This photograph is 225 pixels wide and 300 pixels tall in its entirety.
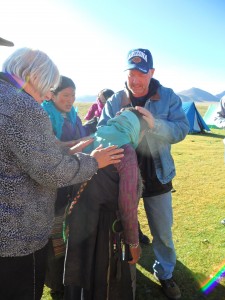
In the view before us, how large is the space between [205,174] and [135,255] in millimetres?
7260

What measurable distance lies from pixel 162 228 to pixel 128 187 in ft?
4.46

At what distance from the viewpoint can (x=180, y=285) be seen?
3777 millimetres

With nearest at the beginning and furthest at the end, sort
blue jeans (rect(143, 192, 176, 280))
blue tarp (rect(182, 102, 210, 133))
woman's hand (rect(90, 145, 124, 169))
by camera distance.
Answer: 1. woman's hand (rect(90, 145, 124, 169))
2. blue jeans (rect(143, 192, 176, 280))
3. blue tarp (rect(182, 102, 210, 133))

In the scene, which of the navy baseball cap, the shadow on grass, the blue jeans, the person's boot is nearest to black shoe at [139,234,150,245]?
the person's boot

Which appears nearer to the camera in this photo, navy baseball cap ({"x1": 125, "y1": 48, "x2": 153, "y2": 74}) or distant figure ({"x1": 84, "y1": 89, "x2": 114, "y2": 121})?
navy baseball cap ({"x1": 125, "y1": 48, "x2": 153, "y2": 74})

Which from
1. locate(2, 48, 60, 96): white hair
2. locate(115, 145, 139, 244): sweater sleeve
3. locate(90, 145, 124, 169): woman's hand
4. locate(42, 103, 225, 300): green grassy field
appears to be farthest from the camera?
locate(42, 103, 225, 300): green grassy field

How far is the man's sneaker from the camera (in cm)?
349

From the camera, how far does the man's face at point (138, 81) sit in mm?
3113

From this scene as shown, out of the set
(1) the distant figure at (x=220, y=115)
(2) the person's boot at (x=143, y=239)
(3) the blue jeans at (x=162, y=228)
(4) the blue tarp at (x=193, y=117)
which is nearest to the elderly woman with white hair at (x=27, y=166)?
(3) the blue jeans at (x=162, y=228)

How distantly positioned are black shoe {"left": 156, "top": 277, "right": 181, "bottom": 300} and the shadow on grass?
0.26 feet

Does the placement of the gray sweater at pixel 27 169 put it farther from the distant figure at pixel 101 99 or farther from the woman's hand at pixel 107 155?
the distant figure at pixel 101 99

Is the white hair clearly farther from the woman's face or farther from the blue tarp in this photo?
the blue tarp

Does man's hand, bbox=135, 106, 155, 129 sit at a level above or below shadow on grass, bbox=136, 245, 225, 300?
above

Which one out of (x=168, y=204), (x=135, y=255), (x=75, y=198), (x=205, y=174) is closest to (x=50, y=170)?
(x=75, y=198)
